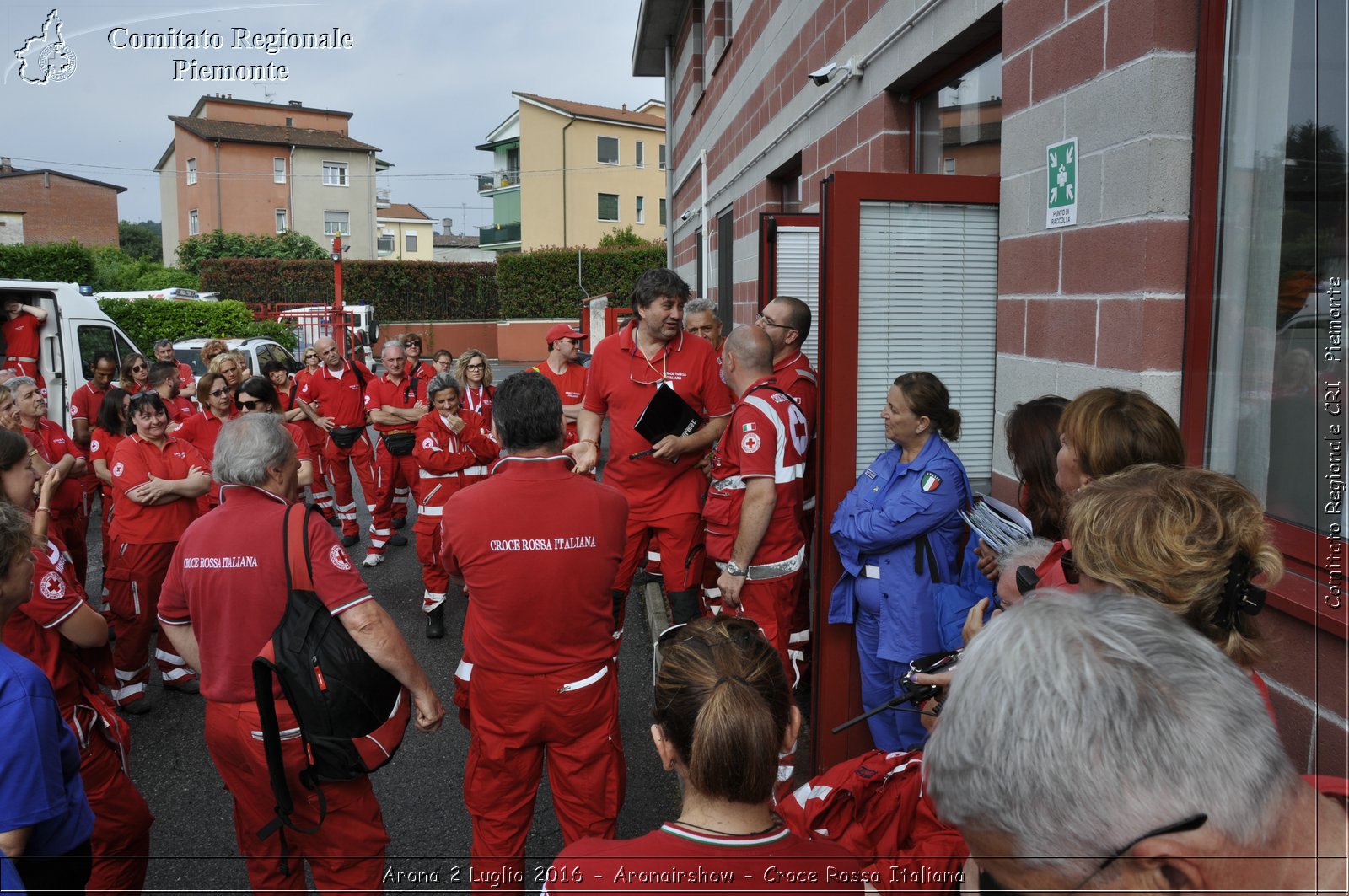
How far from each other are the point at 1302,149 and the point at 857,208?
5.18 feet

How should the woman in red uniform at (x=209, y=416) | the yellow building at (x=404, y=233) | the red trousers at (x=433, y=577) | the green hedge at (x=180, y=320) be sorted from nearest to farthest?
the red trousers at (x=433, y=577), the woman in red uniform at (x=209, y=416), the green hedge at (x=180, y=320), the yellow building at (x=404, y=233)

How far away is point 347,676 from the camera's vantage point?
9.27 ft

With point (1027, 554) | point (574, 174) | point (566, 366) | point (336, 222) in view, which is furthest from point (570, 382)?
point (336, 222)

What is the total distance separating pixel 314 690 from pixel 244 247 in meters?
43.5

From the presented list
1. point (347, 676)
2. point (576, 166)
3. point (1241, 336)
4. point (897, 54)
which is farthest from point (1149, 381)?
point (576, 166)

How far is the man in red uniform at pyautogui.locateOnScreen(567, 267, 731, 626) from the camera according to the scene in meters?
5.02

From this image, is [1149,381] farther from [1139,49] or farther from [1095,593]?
[1095,593]

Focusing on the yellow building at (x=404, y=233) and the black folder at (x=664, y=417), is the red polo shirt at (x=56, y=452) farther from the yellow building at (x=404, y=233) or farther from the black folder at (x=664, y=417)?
the yellow building at (x=404, y=233)

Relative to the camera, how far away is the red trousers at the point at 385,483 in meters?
8.66

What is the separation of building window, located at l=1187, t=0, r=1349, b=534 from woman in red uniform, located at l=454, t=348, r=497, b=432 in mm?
5905

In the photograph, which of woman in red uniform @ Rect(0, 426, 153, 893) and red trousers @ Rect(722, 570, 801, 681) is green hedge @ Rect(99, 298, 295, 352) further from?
red trousers @ Rect(722, 570, 801, 681)

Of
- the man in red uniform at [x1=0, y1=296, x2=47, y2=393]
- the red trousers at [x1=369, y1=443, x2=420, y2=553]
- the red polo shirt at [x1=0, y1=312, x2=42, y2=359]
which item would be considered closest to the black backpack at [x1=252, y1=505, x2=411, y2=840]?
the red trousers at [x1=369, y1=443, x2=420, y2=553]

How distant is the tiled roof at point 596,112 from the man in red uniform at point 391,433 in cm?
4183

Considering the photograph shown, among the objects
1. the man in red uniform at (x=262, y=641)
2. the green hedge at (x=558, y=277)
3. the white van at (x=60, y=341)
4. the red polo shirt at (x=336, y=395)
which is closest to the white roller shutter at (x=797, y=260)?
the man in red uniform at (x=262, y=641)
